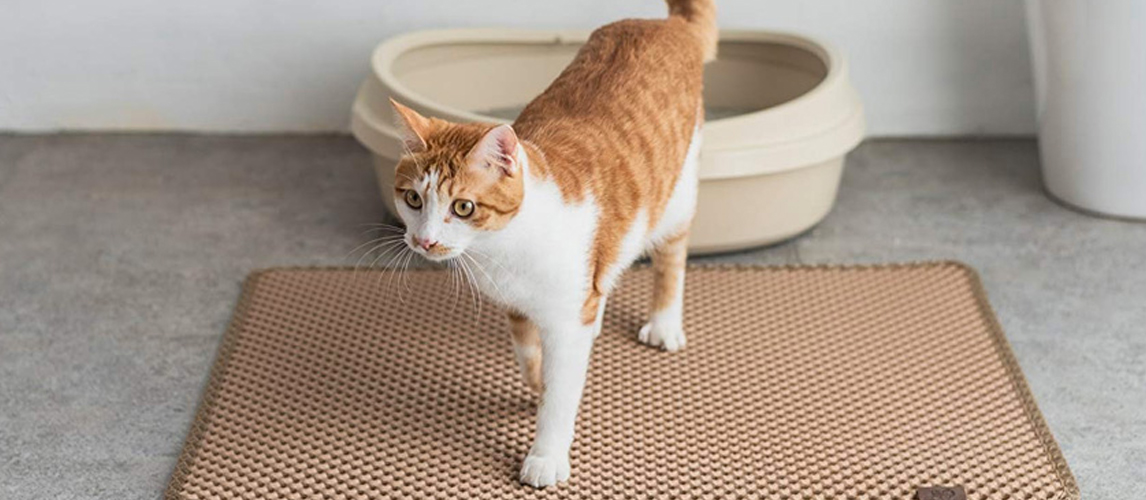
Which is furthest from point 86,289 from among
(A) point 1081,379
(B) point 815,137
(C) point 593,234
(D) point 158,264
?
(A) point 1081,379

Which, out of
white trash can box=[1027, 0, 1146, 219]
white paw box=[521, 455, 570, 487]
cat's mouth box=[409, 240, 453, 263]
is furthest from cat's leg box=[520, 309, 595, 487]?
white trash can box=[1027, 0, 1146, 219]

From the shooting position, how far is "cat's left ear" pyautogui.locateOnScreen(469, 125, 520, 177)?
162 cm

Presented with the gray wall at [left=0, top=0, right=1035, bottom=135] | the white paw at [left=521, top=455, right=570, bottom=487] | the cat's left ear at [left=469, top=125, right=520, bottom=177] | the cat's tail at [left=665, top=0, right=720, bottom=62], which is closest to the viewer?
the cat's left ear at [left=469, top=125, right=520, bottom=177]

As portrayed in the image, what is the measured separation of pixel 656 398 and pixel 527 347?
0.73ft

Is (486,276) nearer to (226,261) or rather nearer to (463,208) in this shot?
(463,208)

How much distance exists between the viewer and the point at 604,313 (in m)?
2.38

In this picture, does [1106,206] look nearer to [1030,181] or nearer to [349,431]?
[1030,181]

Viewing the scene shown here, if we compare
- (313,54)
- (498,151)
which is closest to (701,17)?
(498,151)

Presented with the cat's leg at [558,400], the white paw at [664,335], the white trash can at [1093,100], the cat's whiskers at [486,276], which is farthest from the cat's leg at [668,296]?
the white trash can at [1093,100]

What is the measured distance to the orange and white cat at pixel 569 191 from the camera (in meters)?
1.67

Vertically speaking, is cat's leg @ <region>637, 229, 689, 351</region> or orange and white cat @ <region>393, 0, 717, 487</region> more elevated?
orange and white cat @ <region>393, 0, 717, 487</region>

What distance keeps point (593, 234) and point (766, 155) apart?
2.24 feet

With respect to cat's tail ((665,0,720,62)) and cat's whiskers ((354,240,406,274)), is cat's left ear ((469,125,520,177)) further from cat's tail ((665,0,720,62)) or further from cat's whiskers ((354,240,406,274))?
cat's whiskers ((354,240,406,274))

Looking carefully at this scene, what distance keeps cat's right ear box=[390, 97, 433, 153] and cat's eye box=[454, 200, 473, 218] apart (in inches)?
3.3
